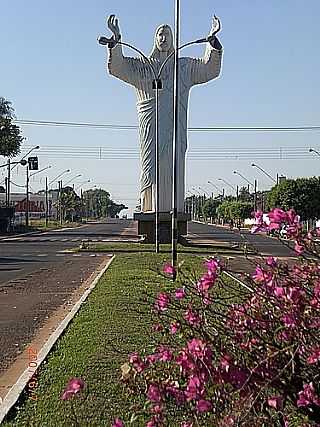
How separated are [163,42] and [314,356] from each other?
42.8m

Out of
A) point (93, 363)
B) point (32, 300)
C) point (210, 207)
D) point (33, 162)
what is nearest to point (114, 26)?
point (33, 162)

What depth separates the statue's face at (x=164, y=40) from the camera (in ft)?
149

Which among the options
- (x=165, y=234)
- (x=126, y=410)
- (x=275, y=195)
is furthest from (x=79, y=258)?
(x=275, y=195)

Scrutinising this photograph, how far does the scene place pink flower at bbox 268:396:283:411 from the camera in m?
4.05

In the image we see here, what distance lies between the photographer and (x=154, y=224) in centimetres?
4672

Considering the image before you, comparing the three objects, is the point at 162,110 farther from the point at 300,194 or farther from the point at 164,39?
the point at 300,194

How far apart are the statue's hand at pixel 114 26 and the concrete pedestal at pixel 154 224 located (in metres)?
10.0

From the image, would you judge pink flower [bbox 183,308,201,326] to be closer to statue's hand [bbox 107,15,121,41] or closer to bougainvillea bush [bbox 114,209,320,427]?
bougainvillea bush [bbox 114,209,320,427]

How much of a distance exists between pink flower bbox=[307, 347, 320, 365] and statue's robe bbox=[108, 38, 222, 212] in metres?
42.5

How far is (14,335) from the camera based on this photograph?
→ 13281mm

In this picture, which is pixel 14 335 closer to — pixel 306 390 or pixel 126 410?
pixel 126 410

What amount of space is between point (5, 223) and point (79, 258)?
150 ft

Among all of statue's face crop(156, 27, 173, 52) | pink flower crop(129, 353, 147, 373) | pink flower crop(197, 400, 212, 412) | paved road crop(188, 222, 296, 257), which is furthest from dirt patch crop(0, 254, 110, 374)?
statue's face crop(156, 27, 173, 52)

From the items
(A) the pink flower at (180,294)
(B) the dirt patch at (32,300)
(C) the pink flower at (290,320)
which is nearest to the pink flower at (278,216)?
(C) the pink flower at (290,320)
